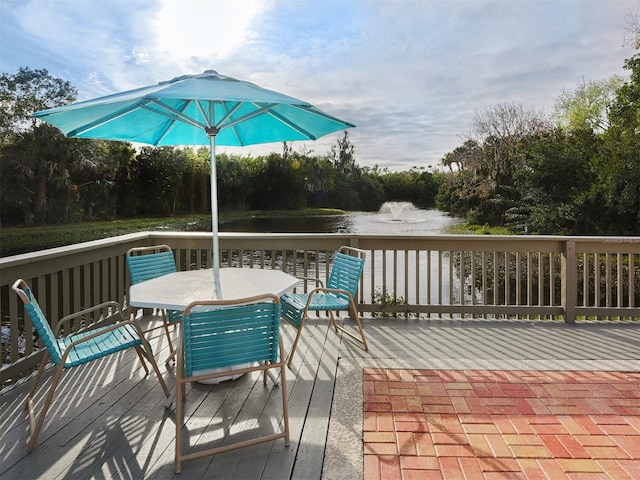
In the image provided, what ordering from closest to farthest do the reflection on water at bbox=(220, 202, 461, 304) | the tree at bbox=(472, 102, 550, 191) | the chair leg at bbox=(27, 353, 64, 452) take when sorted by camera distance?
the chair leg at bbox=(27, 353, 64, 452) → the reflection on water at bbox=(220, 202, 461, 304) → the tree at bbox=(472, 102, 550, 191)

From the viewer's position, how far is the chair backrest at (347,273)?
3.60 meters

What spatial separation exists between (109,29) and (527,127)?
1265 cm

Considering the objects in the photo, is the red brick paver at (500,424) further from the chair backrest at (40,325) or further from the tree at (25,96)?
the tree at (25,96)

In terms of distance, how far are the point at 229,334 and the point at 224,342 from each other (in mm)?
42

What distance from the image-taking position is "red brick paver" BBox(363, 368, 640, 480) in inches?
80.5

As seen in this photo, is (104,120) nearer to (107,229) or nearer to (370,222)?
(370,222)

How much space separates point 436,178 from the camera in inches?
519

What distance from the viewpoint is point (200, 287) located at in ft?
9.50

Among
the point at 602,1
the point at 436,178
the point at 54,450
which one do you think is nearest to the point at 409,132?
the point at 436,178

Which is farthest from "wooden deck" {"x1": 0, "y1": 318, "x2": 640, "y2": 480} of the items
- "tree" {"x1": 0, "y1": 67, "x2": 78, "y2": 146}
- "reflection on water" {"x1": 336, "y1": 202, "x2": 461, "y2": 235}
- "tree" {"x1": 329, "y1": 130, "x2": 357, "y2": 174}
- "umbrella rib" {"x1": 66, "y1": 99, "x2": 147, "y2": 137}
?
"tree" {"x1": 0, "y1": 67, "x2": 78, "y2": 146}

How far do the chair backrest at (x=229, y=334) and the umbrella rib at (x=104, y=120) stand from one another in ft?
4.43

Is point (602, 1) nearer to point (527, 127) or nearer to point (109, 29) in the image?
point (527, 127)

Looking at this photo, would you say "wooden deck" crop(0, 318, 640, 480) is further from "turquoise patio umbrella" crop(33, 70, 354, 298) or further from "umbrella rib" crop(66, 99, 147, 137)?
"umbrella rib" crop(66, 99, 147, 137)

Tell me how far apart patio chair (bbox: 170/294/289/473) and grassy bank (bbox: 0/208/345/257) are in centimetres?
1090
